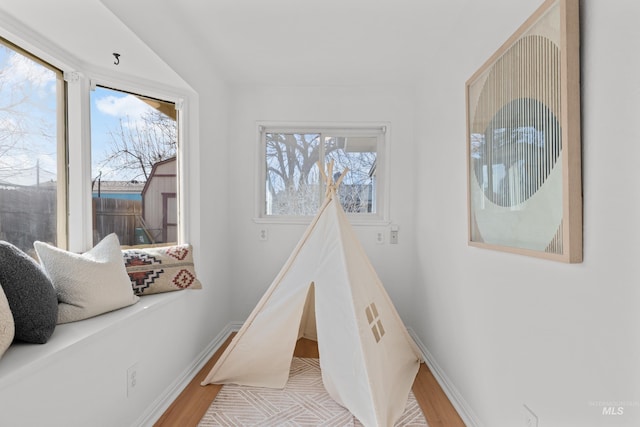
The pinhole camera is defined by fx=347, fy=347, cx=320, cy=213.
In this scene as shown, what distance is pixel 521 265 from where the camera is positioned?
52.5 inches

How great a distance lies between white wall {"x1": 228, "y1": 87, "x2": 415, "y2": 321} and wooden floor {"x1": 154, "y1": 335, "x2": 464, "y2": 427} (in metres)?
0.84

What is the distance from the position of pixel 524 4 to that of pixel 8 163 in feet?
7.28

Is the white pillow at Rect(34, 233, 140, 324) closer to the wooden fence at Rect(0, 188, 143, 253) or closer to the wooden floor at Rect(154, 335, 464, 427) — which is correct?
the wooden fence at Rect(0, 188, 143, 253)

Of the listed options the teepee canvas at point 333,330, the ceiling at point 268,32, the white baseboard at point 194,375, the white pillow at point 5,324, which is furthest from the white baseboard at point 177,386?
the ceiling at point 268,32

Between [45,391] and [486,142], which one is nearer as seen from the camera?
[45,391]

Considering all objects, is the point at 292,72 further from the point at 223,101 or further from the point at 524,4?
the point at 524,4

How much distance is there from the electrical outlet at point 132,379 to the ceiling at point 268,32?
5.18 ft

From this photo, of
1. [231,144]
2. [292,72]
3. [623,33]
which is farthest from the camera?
[231,144]

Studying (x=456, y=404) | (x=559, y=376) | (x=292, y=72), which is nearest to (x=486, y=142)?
(x=559, y=376)

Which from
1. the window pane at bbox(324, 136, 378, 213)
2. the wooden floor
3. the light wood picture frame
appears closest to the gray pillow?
the wooden floor

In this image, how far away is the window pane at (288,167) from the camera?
10.2 feet

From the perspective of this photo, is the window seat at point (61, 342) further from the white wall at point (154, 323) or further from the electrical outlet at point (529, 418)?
the electrical outlet at point (529, 418)

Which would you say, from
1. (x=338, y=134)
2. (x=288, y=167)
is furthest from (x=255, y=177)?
(x=338, y=134)

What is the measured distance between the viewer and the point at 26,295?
1.20 m
